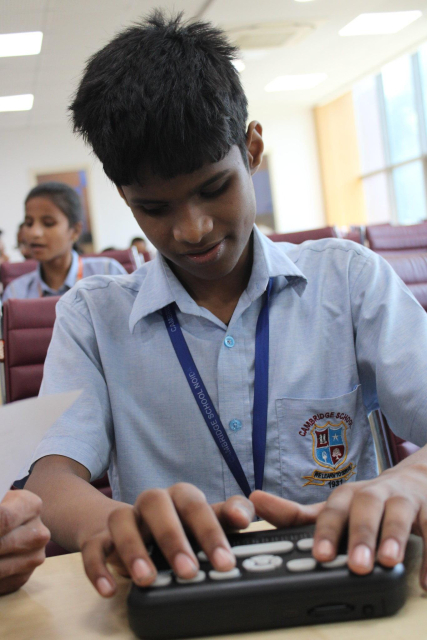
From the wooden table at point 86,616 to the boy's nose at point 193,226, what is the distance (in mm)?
467

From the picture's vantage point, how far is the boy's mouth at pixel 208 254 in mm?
991

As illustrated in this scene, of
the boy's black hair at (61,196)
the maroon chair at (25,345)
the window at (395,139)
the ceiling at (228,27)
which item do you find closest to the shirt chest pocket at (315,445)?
the maroon chair at (25,345)

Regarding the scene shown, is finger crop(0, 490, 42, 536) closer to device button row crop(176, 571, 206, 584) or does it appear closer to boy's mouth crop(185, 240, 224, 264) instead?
device button row crop(176, 571, 206, 584)

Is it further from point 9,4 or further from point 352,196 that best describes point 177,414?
point 352,196

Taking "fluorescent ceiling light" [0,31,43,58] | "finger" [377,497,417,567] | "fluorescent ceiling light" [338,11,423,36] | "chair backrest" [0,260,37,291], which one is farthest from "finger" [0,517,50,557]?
"fluorescent ceiling light" [338,11,423,36]

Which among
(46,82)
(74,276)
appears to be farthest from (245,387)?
(46,82)

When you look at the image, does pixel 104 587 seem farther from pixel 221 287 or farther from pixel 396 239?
pixel 396 239

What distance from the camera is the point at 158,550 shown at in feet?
1.73

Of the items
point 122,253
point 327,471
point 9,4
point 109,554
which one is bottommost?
point 327,471

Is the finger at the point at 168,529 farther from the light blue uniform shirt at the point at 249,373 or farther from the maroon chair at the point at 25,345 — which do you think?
the maroon chair at the point at 25,345

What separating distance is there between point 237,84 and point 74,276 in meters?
2.85

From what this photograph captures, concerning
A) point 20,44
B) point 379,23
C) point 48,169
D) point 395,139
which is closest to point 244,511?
point 20,44

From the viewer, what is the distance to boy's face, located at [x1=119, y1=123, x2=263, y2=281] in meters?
0.94

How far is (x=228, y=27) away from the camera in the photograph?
22.2 feet
